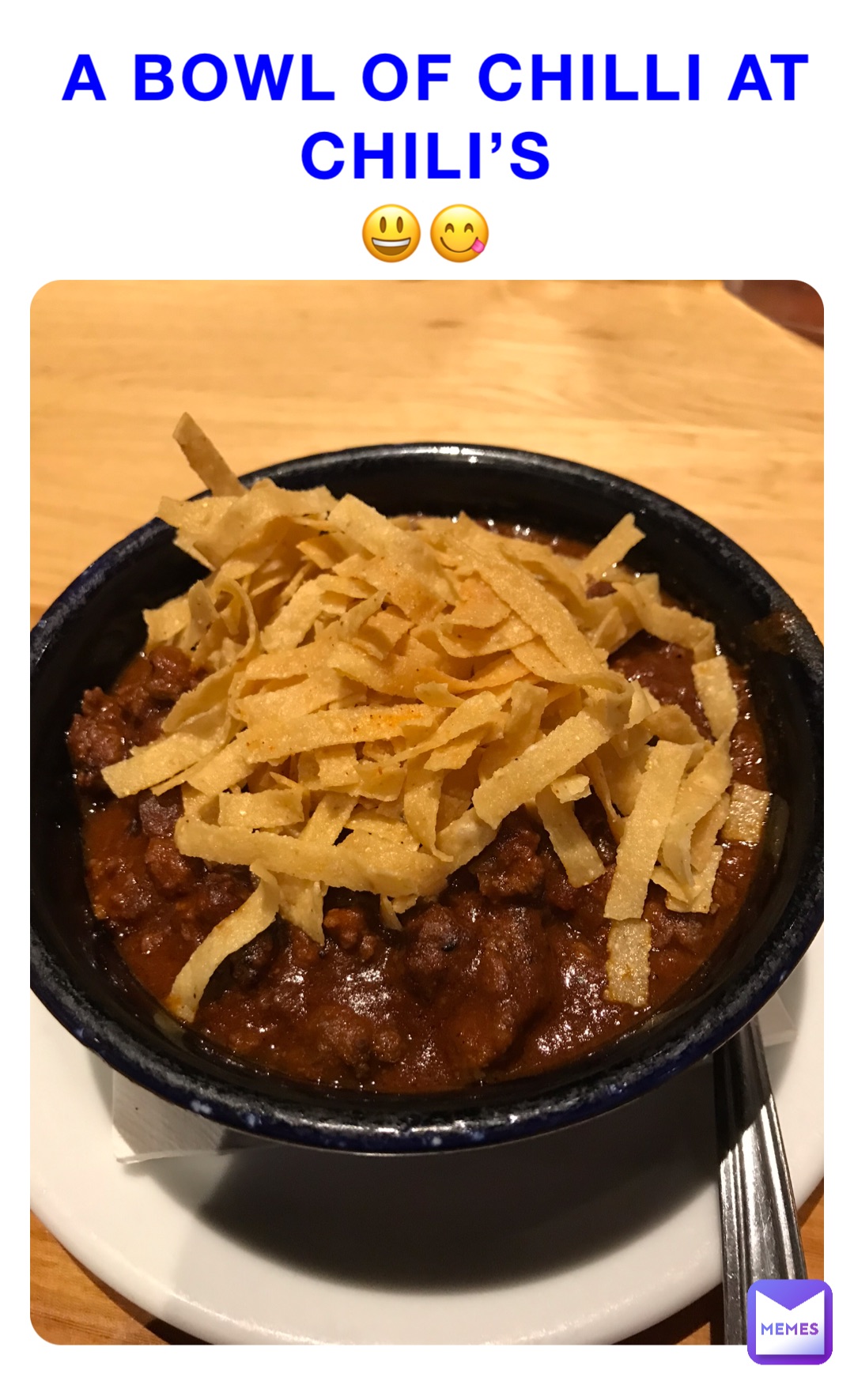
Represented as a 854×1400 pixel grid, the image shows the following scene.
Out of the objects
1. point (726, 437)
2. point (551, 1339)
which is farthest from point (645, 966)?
point (726, 437)

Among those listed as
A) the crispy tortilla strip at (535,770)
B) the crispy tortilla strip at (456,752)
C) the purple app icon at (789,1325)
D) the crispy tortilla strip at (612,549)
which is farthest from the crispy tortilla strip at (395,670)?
the purple app icon at (789,1325)

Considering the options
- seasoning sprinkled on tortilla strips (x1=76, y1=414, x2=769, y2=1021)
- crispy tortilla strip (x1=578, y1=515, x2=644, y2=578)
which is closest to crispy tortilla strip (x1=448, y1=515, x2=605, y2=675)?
seasoning sprinkled on tortilla strips (x1=76, y1=414, x2=769, y2=1021)

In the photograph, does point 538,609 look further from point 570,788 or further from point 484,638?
point 570,788

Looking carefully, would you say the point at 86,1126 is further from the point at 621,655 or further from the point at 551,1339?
the point at 621,655

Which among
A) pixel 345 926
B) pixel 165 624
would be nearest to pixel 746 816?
pixel 345 926

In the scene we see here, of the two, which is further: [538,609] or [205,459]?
[205,459]
